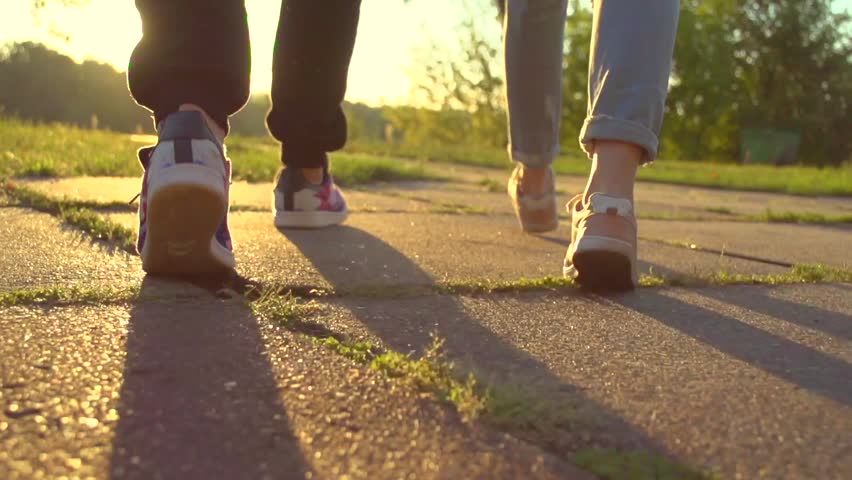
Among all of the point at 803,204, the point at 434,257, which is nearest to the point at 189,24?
the point at 434,257

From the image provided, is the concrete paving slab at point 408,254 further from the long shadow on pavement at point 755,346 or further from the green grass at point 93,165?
the green grass at point 93,165

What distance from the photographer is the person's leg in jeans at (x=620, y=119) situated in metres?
1.49

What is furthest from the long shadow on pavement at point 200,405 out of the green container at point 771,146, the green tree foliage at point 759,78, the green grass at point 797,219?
the green tree foliage at point 759,78

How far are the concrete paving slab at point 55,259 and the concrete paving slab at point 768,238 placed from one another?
1.34 meters

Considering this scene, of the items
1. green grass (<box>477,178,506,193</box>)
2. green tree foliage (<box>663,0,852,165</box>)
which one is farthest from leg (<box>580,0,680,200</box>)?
green tree foliage (<box>663,0,852,165</box>)

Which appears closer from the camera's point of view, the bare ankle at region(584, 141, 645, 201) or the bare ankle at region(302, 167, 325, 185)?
the bare ankle at region(584, 141, 645, 201)

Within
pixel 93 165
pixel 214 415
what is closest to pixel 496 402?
pixel 214 415

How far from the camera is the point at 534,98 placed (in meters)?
2.19

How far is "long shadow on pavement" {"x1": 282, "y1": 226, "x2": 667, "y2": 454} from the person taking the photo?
80 centimetres

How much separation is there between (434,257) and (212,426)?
3.61 ft

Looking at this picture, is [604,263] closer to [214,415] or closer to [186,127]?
[186,127]

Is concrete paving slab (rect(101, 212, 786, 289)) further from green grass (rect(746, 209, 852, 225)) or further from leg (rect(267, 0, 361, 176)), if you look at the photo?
green grass (rect(746, 209, 852, 225))

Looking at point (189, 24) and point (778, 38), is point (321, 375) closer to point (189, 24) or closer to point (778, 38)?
point (189, 24)

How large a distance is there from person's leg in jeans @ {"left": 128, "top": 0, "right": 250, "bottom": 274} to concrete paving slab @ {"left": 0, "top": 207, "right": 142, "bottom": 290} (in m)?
0.08
